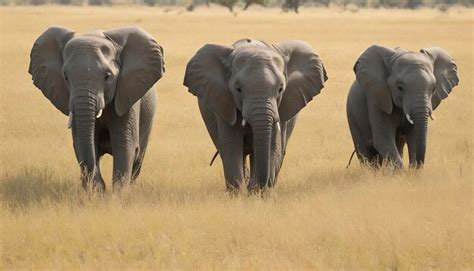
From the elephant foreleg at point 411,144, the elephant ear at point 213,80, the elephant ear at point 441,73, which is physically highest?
the elephant ear at point 213,80

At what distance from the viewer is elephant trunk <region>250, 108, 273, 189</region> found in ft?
34.7

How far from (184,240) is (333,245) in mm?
1448

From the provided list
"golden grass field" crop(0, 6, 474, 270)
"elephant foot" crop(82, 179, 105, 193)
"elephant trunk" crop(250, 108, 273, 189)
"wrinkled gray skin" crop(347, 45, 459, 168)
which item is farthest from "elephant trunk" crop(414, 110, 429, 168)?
"elephant foot" crop(82, 179, 105, 193)

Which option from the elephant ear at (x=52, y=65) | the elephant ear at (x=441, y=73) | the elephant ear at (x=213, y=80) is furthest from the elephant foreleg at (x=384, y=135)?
the elephant ear at (x=52, y=65)

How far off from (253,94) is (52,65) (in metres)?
2.61

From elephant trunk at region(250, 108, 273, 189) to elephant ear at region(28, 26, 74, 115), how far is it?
2.45 meters

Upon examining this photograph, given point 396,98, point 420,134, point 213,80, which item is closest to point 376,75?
point 396,98

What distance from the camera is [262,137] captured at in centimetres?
1057

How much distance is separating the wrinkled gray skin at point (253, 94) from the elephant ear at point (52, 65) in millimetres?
1542

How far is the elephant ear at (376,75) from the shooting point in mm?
13203

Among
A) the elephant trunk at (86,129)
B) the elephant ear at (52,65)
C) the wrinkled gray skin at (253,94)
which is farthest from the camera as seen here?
the elephant ear at (52,65)

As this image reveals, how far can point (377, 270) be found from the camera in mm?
8461

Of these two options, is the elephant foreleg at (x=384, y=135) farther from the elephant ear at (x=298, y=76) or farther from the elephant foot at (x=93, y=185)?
the elephant foot at (x=93, y=185)

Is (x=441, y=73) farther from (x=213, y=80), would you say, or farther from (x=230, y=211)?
(x=230, y=211)
